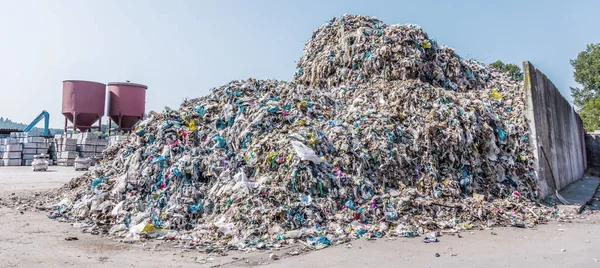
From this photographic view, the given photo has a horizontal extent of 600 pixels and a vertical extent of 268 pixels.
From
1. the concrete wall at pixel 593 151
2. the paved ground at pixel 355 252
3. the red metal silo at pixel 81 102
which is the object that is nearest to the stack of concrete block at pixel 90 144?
the red metal silo at pixel 81 102

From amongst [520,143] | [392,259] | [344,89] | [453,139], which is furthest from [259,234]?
[520,143]

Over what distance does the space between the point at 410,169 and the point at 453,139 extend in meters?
0.81

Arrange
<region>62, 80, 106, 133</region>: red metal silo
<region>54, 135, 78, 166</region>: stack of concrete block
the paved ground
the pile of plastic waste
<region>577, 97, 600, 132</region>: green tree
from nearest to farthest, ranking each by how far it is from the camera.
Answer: the paved ground → the pile of plastic waste → <region>54, 135, 78, 166</region>: stack of concrete block → <region>62, 80, 106, 133</region>: red metal silo → <region>577, 97, 600, 132</region>: green tree

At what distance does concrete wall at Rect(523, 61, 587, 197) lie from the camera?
6.27 metres

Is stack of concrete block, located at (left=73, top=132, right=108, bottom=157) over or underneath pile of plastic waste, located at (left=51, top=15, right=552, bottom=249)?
over

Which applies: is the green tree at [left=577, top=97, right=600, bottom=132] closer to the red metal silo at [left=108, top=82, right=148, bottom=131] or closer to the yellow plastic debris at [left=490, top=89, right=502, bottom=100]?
the yellow plastic debris at [left=490, top=89, right=502, bottom=100]

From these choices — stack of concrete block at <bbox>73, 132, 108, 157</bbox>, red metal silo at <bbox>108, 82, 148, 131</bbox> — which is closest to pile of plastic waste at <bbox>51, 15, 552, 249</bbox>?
stack of concrete block at <bbox>73, 132, 108, 157</bbox>

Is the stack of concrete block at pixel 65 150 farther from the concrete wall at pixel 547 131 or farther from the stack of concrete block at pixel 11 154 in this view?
the concrete wall at pixel 547 131

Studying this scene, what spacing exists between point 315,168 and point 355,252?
4.57ft

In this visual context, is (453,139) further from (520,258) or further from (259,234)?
(259,234)

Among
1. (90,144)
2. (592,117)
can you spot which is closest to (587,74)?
(592,117)

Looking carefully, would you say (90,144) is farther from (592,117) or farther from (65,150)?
(592,117)

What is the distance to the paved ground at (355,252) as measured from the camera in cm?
334

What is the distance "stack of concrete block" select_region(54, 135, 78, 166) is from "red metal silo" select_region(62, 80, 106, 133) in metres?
2.69
